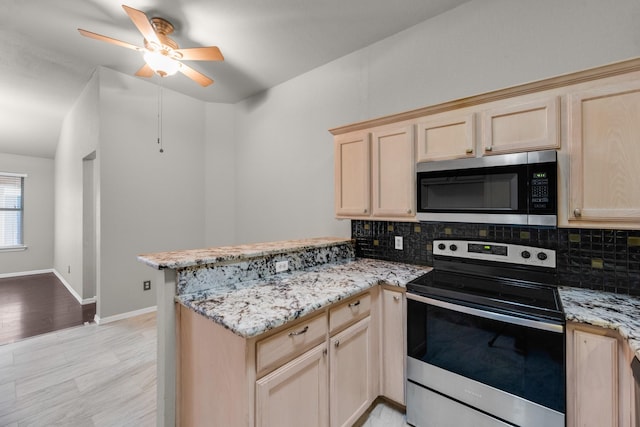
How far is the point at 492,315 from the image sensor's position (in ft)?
4.76

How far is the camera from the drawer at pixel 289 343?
1.17m

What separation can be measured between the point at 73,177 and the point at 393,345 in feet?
17.9

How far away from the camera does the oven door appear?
52.4 inches

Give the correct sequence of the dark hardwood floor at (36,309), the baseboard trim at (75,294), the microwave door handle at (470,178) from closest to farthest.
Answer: the microwave door handle at (470,178)
the dark hardwood floor at (36,309)
the baseboard trim at (75,294)

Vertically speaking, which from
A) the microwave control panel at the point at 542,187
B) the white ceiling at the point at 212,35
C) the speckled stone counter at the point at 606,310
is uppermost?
the white ceiling at the point at 212,35

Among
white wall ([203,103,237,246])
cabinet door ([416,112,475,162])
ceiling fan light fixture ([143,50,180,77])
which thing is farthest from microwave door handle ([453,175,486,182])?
white wall ([203,103,237,246])

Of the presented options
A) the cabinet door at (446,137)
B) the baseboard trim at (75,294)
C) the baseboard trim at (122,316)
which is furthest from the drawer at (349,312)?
the baseboard trim at (75,294)

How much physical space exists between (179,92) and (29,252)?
541 cm

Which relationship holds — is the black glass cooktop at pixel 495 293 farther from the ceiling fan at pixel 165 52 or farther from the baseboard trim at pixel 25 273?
the baseboard trim at pixel 25 273

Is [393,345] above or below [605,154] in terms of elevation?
below

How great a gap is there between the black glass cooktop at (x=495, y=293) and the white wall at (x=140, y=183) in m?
3.48

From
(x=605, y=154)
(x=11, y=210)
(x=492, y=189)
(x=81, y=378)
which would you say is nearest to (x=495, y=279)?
(x=492, y=189)

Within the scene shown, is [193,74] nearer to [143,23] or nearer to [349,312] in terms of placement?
[143,23]

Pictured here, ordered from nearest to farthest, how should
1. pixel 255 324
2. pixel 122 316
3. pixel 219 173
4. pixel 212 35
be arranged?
pixel 255 324
pixel 212 35
pixel 122 316
pixel 219 173
